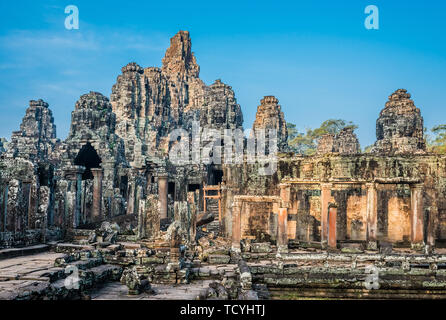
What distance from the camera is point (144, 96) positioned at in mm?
47312

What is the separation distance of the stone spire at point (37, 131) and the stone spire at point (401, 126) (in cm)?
3340

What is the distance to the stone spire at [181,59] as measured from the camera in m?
67.6

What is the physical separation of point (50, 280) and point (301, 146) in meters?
47.3

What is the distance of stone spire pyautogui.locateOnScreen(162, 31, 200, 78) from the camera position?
6756 cm

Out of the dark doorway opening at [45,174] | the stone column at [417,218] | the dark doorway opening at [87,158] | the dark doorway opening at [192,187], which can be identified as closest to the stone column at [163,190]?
the dark doorway opening at [87,158]

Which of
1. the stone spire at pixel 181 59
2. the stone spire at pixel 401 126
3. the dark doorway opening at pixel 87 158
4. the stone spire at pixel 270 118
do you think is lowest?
the dark doorway opening at pixel 87 158

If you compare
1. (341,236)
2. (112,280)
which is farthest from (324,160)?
(112,280)

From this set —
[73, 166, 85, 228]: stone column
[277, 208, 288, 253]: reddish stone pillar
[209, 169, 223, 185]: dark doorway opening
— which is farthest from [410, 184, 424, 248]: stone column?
[209, 169, 223, 185]: dark doorway opening

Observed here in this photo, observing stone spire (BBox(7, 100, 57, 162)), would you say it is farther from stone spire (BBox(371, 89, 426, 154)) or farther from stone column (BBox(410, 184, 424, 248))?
stone column (BBox(410, 184, 424, 248))

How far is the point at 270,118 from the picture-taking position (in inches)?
1199

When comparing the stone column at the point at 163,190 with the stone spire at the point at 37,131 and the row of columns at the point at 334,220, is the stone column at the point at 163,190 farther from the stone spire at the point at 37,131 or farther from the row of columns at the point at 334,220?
the stone spire at the point at 37,131

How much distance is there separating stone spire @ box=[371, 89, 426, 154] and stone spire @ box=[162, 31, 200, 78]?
4867cm

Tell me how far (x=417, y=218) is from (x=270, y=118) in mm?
17762

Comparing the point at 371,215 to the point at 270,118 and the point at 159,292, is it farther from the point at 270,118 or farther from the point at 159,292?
the point at 270,118
